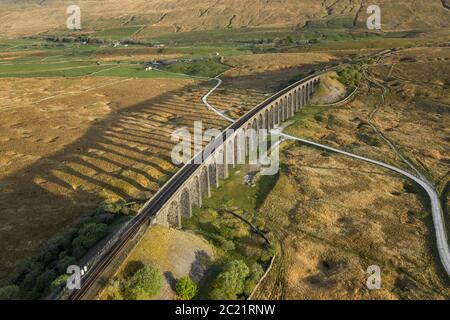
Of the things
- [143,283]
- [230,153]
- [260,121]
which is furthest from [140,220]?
[260,121]

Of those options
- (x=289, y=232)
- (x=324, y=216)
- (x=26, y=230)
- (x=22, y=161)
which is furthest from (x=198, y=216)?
(x=22, y=161)

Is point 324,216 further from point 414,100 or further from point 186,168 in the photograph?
point 414,100

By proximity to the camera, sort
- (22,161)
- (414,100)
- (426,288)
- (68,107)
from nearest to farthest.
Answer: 1. (426,288)
2. (22,161)
3. (414,100)
4. (68,107)

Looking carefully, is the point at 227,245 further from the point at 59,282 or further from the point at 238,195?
the point at 59,282

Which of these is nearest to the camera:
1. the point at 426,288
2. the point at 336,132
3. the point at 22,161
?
the point at 426,288

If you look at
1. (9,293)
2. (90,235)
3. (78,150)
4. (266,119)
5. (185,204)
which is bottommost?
(9,293)
